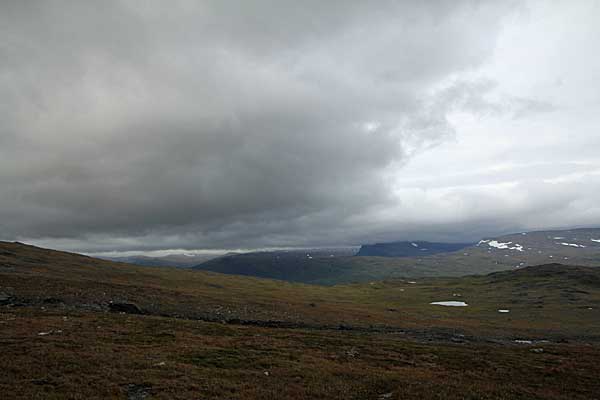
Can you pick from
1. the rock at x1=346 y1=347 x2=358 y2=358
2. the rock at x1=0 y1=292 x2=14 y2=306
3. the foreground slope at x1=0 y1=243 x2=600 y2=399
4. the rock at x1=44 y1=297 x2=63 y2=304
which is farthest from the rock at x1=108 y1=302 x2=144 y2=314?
the rock at x1=346 y1=347 x2=358 y2=358

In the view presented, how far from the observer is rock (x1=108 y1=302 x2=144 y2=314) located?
4891 centimetres

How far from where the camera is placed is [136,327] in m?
37.1

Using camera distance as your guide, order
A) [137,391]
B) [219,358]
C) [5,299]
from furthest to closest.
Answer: [5,299]
[219,358]
[137,391]

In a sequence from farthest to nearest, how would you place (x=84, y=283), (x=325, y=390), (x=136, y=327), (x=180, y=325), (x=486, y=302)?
(x=486, y=302)
(x=84, y=283)
(x=180, y=325)
(x=136, y=327)
(x=325, y=390)

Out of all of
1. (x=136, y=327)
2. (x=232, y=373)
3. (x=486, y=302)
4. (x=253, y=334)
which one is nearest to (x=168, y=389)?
(x=232, y=373)

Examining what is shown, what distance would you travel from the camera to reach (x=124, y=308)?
49500 mm

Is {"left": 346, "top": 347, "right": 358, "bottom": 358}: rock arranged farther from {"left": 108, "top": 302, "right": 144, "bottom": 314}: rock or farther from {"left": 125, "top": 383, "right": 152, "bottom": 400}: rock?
{"left": 108, "top": 302, "right": 144, "bottom": 314}: rock

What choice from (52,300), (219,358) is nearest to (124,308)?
(52,300)

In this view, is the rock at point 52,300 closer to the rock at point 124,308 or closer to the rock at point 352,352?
the rock at point 124,308

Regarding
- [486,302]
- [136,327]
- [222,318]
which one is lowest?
[486,302]

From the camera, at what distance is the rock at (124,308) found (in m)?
48.9

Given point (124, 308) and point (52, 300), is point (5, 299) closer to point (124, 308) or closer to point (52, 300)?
point (52, 300)

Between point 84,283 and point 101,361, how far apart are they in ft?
139

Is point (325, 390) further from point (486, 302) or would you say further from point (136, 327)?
point (486, 302)
